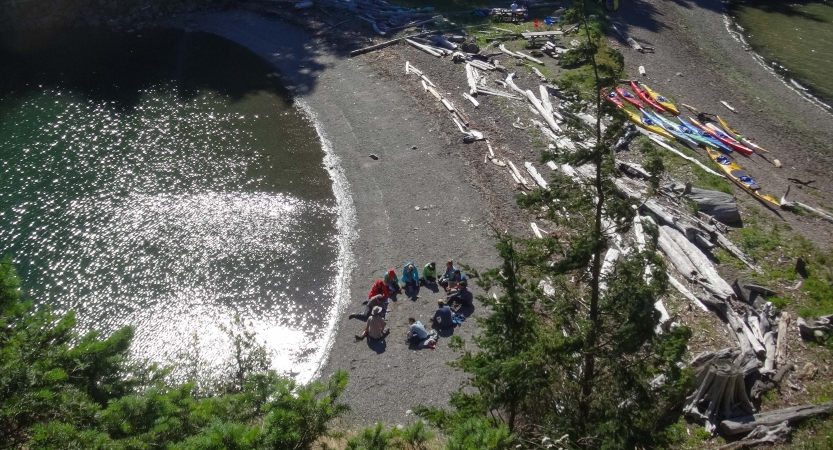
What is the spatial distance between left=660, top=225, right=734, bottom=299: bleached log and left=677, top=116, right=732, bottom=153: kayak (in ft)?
24.5

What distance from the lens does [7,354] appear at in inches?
364

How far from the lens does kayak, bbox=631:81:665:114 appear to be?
90.1ft

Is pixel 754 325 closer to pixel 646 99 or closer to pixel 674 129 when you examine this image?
pixel 674 129

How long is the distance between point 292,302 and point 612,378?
11.7 meters

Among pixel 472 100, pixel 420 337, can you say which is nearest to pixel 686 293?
pixel 420 337

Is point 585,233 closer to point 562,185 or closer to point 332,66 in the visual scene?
point 562,185

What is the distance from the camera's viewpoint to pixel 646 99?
28094 millimetres

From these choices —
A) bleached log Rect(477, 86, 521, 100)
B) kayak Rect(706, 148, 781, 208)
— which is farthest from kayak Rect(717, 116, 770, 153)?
bleached log Rect(477, 86, 521, 100)

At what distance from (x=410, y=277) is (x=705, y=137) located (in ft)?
49.2

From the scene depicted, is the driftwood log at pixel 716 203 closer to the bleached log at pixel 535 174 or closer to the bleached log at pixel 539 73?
the bleached log at pixel 535 174

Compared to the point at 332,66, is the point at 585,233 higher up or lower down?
higher up

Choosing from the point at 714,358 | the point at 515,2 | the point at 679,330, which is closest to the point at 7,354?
the point at 679,330

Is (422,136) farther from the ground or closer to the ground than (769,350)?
farther from the ground

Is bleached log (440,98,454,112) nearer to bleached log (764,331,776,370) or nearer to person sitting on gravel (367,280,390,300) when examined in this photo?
person sitting on gravel (367,280,390,300)
